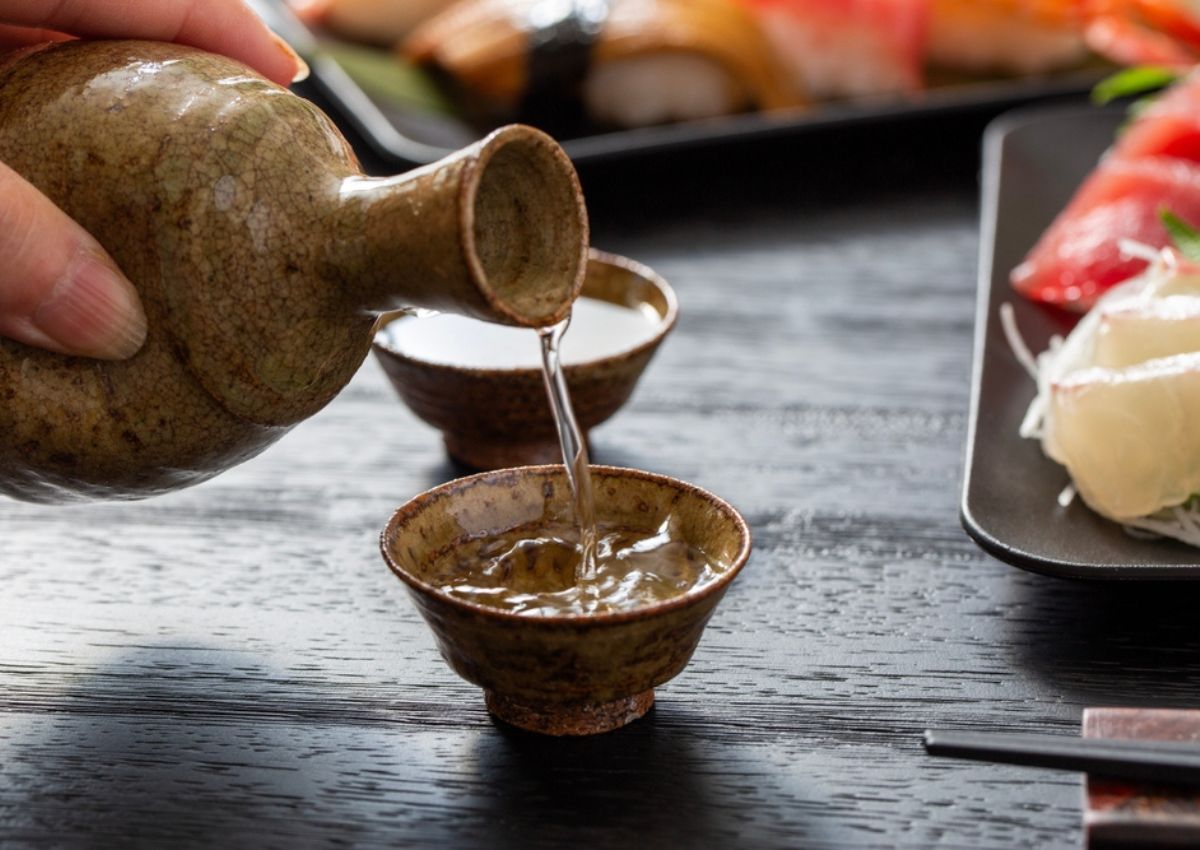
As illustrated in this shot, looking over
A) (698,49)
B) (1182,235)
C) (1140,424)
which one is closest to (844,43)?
(698,49)

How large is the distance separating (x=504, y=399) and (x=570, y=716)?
0.57m

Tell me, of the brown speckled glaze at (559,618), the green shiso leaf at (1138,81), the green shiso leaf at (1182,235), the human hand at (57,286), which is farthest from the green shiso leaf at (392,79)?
the human hand at (57,286)

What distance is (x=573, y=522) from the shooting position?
1.49m

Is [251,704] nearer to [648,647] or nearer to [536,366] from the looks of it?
[648,647]

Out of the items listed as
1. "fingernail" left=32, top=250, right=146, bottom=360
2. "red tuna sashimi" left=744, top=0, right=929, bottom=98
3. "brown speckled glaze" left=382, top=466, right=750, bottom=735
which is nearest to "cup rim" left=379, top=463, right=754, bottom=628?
"brown speckled glaze" left=382, top=466, right=750, bottom=735

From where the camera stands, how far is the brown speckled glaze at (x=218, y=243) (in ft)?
4.16

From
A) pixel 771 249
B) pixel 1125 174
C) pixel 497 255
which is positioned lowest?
pixel 771 249

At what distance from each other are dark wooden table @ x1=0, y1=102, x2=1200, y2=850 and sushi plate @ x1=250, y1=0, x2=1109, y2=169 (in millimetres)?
798

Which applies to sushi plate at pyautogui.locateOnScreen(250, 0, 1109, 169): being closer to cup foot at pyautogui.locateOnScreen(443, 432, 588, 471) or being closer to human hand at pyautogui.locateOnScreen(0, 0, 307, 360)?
cup foot at pyautogui.locateOnScreen(443, 432, 588, 471)

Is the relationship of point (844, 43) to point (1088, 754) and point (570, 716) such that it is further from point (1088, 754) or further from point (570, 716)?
point (1088, 754)

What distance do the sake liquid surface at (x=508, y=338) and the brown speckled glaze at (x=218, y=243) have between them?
0.62 meters

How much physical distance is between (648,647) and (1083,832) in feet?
1.19

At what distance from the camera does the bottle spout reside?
1.19 m

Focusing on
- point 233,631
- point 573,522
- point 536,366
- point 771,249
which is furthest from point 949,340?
point 233,631
